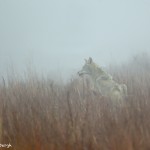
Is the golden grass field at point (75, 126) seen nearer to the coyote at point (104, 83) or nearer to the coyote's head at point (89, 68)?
the coyote at point (104, 83)

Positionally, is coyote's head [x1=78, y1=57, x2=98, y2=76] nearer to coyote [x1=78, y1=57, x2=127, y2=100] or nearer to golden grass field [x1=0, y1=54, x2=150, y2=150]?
coyote [x1=78, y1=57, x2=127, y2=100]

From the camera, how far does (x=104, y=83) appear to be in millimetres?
5121

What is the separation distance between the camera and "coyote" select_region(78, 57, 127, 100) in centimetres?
465

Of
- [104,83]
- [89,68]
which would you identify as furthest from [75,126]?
[89,68]

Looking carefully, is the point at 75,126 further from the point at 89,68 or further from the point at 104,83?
the point at 89,68

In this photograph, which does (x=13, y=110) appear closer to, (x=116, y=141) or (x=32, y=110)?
(x=32, y=110)

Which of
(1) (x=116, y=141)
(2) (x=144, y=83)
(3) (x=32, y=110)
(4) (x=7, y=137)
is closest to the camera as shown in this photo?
(1) (x=116, y=141)

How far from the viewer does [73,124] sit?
2561mm

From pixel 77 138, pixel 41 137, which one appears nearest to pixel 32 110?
pixel 41 137

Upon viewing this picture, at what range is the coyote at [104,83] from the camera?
183 inches

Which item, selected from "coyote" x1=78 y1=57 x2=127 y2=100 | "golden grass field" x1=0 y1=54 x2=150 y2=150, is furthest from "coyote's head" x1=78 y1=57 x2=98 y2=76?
"golden grass field" x1=0 y1=54 x2=150 y2=150

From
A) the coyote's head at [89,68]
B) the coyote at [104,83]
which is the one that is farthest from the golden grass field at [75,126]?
the coyote's head at [89,68]

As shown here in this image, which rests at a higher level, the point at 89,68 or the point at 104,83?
the point at 89,68

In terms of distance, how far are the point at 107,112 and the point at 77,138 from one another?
1.81 ft
